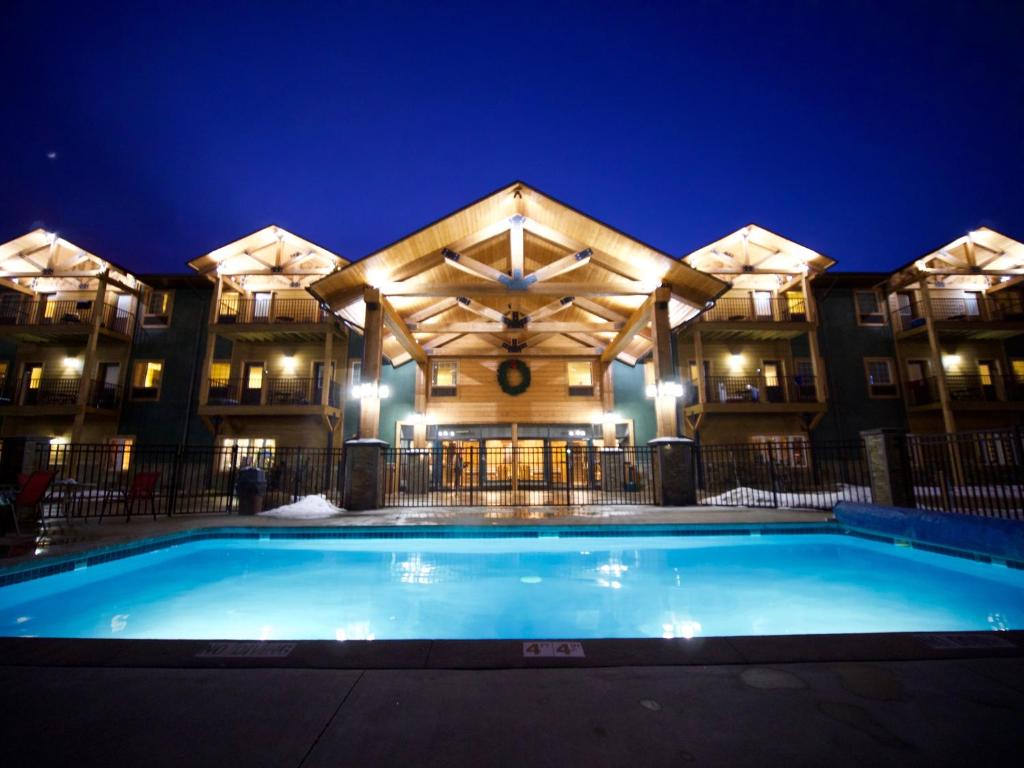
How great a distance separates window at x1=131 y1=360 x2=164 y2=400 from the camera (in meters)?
18.9

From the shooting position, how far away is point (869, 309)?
19609 mm

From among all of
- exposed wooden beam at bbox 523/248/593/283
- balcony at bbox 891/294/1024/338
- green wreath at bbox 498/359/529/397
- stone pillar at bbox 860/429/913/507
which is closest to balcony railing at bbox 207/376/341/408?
green wreath at bbox 498/359/529/397

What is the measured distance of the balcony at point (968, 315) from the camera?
17672 mm

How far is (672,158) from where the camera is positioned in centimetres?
14225

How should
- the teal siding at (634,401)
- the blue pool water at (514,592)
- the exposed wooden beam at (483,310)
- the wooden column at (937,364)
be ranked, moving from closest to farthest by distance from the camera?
the blue pool water at (514,592) → the exposed wooden beam at (483,310) → the wooden column at (937,364) → the teal siding at (634,401)

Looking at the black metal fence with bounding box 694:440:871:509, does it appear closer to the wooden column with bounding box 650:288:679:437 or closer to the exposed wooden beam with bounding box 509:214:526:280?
the wooden column with bounding box 650:288:679:437

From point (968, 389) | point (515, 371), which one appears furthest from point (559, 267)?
point (968, 389)

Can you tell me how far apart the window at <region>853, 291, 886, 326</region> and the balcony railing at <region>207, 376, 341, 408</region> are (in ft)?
73.6

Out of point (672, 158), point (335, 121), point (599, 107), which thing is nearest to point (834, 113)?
point (672, 158)

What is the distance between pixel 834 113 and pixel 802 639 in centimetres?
16326

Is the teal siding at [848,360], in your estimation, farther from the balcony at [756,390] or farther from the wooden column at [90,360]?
the wooden column at [90,360]

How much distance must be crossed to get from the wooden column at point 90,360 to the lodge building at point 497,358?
2.7 inches

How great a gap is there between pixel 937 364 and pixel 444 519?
767 inches

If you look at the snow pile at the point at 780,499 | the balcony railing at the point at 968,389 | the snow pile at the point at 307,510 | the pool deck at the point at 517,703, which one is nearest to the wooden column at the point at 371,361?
the snow pile at the point at 307,510
